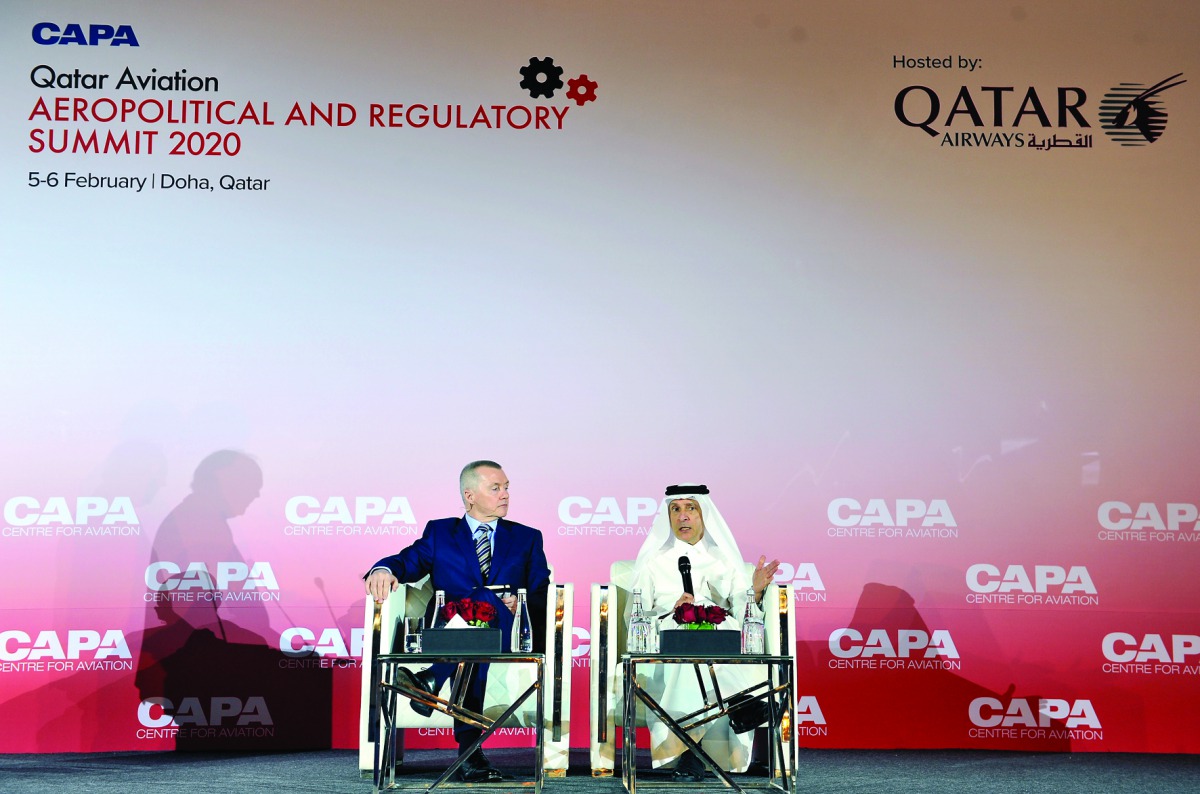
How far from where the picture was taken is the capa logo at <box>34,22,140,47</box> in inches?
244

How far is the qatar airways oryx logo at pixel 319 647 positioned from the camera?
5.88 m

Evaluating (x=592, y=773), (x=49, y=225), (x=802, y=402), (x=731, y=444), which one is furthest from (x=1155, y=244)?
(x=49, y=225)

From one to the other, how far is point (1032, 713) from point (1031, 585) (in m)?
0.58

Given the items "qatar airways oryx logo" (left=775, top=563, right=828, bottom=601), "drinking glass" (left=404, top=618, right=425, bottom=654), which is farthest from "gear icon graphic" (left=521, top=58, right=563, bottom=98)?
"drinking glass" (left=404, top=618, right=425, bottom=654)

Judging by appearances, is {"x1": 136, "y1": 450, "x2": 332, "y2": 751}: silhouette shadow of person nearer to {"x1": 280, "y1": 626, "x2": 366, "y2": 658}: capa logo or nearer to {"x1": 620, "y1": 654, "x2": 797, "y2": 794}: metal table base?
{"x1": 280, "y1": 626, "x2": 366, "y2": 658}: capa logo

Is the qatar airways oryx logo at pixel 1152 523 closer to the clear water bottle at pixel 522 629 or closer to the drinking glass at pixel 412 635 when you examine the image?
the clear water bottle at pixel 522 629

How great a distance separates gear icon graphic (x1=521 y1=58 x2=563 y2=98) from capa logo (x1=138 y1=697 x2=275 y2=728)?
10.4ft

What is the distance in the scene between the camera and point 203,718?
5812 mm

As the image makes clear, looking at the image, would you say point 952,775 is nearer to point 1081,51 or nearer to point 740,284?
point 740,284

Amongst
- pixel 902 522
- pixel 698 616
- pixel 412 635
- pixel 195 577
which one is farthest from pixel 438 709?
pixel 902 522

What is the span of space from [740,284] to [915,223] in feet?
2.94

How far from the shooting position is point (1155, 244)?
20.2ft

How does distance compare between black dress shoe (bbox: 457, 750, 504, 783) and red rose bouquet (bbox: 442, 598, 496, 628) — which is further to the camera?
black dress shoe (bbox: 457, 750, 504, 783)

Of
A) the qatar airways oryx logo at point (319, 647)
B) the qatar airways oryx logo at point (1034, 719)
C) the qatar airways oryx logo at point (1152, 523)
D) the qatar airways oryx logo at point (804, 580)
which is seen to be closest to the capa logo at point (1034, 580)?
the qatar airways oryx logo at point (1152, 523)
